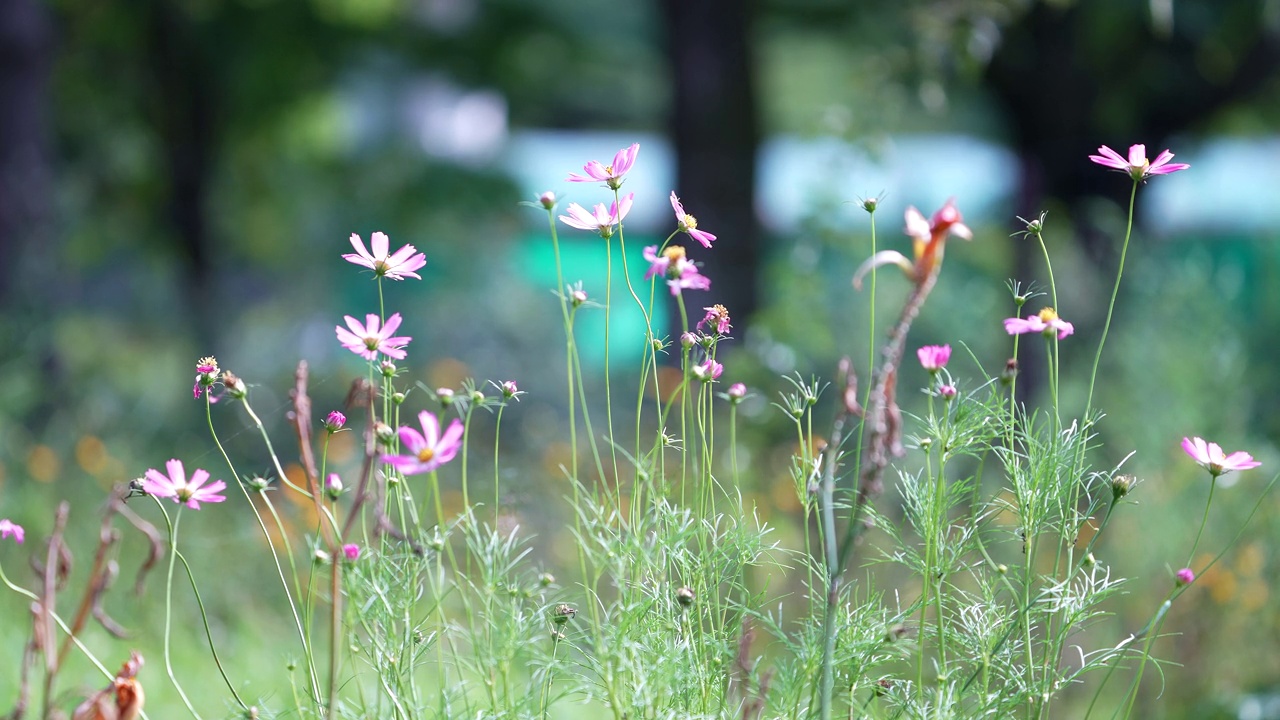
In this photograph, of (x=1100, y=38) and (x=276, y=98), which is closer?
(x=1100, y=38)

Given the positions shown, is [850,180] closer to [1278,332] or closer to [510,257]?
[1278,332]

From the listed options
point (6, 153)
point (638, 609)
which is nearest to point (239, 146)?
point (6, 153)

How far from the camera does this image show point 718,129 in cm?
486

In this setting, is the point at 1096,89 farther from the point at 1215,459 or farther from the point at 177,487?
the point at 177,487

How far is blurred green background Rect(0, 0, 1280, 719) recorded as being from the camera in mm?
3145

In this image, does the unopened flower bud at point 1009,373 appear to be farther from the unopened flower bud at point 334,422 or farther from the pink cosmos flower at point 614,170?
the unopened flower bud at point 334,422

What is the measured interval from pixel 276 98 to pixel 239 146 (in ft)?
2.82

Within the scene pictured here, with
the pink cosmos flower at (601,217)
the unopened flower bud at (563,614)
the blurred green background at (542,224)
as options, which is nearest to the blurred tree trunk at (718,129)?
the blurred green background at (542,224)

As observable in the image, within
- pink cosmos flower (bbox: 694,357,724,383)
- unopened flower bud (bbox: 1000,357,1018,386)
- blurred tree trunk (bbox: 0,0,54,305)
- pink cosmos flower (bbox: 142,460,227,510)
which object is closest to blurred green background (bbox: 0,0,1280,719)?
blurred tree trunk (bbox: 0,0,54,305)

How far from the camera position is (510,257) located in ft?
29.6

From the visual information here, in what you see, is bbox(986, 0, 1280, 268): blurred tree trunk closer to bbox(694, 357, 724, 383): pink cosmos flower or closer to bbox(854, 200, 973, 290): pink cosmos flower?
bbox(694, 357, 724, 383): pink cosmos flower

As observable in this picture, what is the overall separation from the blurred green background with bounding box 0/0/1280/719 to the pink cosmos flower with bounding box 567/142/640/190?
1.15ft

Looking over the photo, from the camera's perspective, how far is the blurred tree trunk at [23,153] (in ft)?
15.3

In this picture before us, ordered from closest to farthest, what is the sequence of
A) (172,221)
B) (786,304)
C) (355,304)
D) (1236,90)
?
1. (786,304)
2. (1236,90)
3. (172,221)
4. (355,304)
